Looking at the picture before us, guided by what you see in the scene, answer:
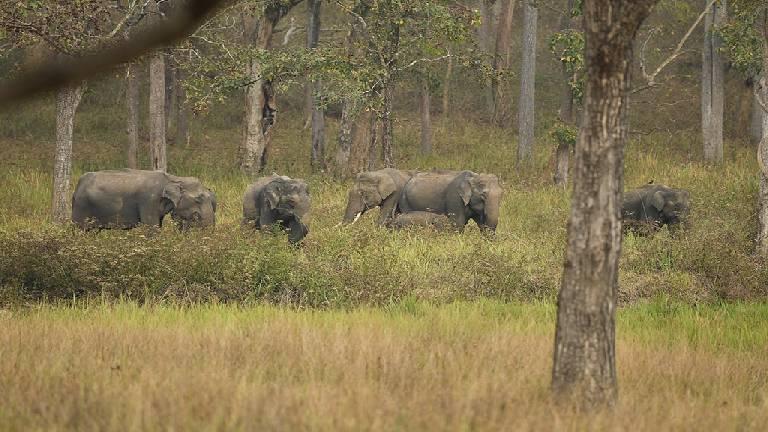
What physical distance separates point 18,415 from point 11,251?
293 inches

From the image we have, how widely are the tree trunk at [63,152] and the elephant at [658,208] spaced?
1083 centimetres

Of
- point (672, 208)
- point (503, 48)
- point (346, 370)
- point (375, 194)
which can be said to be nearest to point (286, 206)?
point (375, 194)

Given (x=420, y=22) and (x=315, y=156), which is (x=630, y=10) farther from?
(x=315, y=156)

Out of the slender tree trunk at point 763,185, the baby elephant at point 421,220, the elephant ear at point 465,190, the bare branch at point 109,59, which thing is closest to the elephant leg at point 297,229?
the baby elephant at point 421,220

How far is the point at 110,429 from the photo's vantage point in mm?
6449

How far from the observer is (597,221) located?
7.64m

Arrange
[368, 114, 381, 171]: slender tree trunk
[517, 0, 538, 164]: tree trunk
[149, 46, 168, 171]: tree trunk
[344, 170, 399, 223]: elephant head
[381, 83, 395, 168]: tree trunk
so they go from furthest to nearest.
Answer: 1. [517, 0, 538, 164]: tree trunk
2. [368, 114, 381, 171]: slender tree trunk
3. [381, 83, 395, 168]: tree trunk
4. [149, 46, 168, 171]: tree trunk
5. [344, 170, 399, 223]: elephant head

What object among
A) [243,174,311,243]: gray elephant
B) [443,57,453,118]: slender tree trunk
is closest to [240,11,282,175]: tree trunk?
A: [443,57,453,118]: slender tree trunk

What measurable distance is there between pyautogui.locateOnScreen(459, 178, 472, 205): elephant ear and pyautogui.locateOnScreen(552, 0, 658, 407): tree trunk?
13878mm

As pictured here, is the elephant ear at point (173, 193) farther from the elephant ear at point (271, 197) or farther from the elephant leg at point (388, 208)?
the elephant leg at point (388, 208)

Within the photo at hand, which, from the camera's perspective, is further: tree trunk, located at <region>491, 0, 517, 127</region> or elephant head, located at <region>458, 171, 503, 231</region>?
tree trunk, located at <region>491, 0, 517, 127</region>

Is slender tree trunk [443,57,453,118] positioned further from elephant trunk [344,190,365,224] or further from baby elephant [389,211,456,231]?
baby elephant [389,211,456,231]

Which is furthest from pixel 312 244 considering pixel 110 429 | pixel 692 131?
pixel 692 131

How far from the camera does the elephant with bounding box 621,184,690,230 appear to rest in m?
20.4
